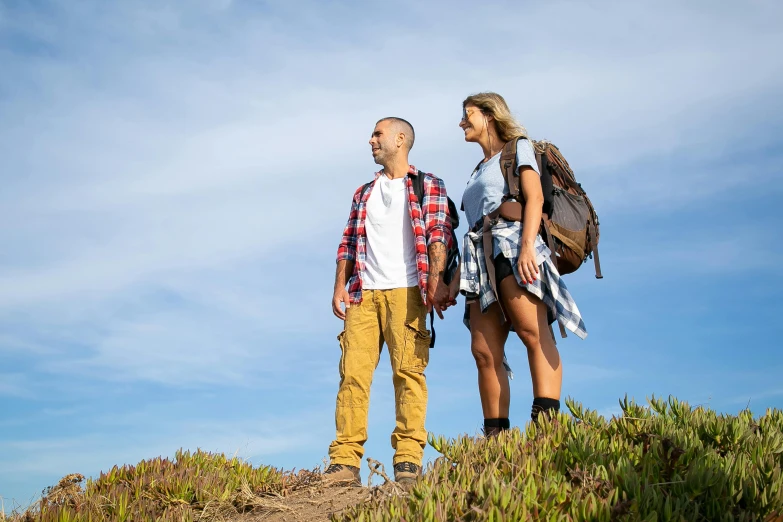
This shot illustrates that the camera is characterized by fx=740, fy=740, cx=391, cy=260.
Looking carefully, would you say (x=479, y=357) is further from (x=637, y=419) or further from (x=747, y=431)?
(x=747, y=431)

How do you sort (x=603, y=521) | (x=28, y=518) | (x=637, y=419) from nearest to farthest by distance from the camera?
(x=603, y=521)
(x=637, y=419)
(x=28, y=518)

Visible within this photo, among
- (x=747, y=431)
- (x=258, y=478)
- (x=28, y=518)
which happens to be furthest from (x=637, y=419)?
(x=28, y=518)

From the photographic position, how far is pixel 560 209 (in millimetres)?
→ 5855

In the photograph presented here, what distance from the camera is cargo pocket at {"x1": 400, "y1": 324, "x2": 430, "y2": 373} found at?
6512mm

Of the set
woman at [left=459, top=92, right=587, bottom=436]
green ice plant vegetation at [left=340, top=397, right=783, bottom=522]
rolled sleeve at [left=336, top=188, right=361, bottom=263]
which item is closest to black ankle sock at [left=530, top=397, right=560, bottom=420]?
woman at [left=459, top=92, right=587, bottom=436]

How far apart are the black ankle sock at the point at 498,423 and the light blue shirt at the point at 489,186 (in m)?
1.56

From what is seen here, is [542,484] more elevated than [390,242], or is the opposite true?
[390,242]

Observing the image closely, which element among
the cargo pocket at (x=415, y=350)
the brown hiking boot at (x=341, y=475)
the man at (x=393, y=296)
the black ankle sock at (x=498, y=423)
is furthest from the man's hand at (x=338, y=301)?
the black ankle sock at (x=498, y=423)

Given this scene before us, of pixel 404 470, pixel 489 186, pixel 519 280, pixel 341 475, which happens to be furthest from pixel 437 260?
pixel 341 475

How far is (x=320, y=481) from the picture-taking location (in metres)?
6.48

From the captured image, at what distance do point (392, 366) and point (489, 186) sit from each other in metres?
1.87

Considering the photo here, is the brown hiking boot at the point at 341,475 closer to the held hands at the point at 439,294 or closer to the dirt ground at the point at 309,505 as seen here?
the dirt ground at the point at 309,505

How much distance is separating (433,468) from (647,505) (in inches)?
51.9

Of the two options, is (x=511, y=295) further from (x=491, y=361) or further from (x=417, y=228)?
(x=417, y=228)
